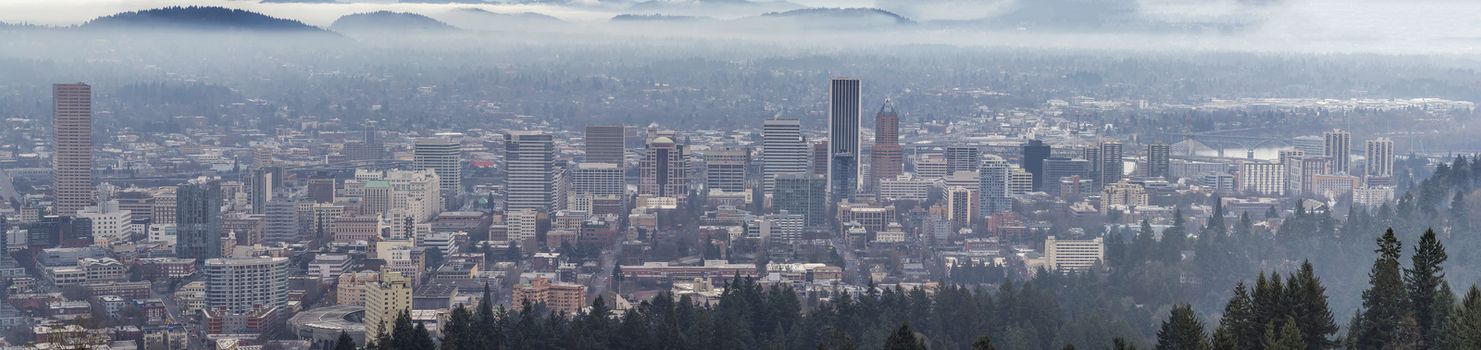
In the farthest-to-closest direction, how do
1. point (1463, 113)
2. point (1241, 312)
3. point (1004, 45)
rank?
1. point (1004, 45)
2. point (1463, 113)
3. point (1241, 312)

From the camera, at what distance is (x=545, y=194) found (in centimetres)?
2933

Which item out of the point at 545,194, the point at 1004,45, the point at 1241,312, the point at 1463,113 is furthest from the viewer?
the point at 1004,45

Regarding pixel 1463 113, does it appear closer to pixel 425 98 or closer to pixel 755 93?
pixel 755 93

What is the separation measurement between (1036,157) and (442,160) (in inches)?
339

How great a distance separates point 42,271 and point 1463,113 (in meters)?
19.9

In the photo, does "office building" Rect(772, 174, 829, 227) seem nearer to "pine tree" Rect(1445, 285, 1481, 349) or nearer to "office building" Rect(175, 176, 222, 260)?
"office building" Rect(175, 176, 222, 260)

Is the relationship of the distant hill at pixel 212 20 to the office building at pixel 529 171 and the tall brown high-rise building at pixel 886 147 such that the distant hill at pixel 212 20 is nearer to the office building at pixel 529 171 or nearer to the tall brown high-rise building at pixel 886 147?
the office building at pixel 529 171

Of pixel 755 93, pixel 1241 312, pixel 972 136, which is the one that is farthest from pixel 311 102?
pixel 1241 312

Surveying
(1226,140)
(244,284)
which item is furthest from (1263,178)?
(244,284)

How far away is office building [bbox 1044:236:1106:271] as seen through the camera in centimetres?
2284

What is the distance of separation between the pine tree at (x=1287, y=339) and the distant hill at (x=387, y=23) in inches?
868

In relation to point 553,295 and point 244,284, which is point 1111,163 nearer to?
point 553,295

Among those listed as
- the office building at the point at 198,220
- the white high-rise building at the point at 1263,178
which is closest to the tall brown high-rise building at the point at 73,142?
the office building at the point at 198,220

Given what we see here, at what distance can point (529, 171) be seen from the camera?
3069 cm
